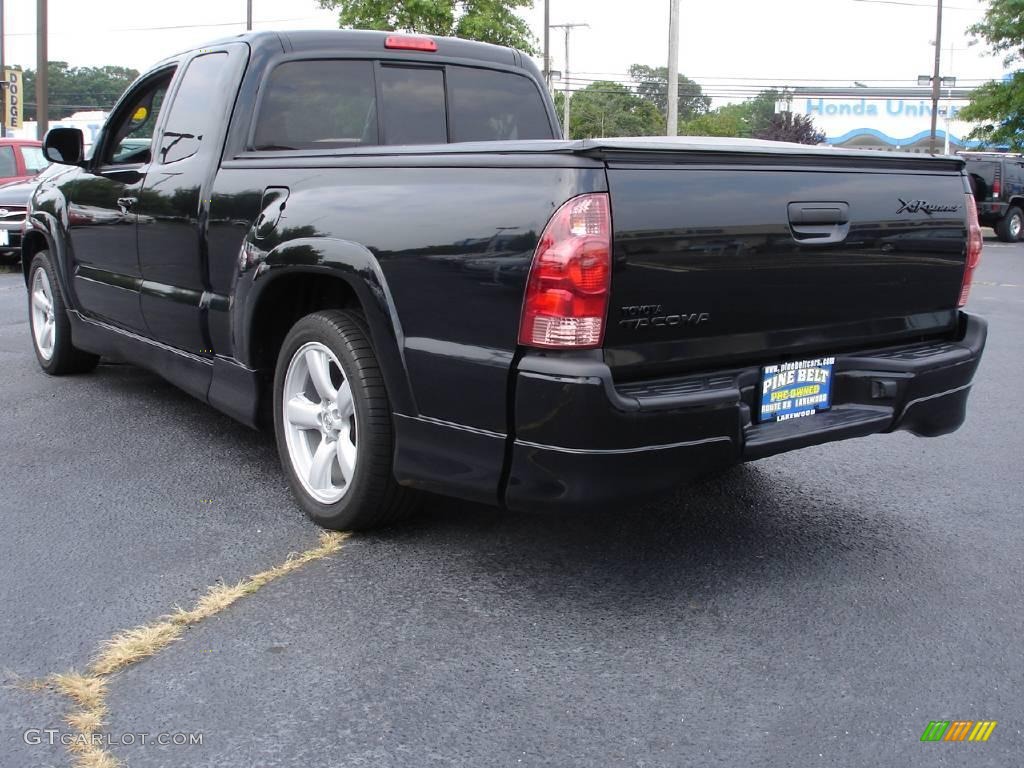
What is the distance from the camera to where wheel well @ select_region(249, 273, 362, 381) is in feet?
12.8

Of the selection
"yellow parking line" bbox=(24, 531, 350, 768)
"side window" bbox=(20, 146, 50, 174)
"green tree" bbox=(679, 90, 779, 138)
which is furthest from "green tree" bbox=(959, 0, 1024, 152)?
"yellow parking line" bbox=(24, 531, 350, 768)

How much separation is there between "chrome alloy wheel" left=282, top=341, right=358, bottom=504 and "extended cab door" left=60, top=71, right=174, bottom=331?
4.80 ft

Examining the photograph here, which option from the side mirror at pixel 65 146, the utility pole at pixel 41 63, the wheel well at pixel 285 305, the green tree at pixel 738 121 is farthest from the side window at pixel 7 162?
the green tree at pixel 738 121

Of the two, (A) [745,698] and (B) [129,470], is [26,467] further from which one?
(A) [745,698]

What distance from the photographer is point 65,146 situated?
5.51 metres

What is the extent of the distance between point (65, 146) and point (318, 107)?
1.75 metres

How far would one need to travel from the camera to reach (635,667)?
2.91m

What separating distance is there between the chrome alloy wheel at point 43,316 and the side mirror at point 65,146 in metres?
1.03

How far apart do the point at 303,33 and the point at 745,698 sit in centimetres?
339

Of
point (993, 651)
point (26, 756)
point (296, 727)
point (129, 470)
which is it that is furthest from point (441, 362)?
point (129, 470)

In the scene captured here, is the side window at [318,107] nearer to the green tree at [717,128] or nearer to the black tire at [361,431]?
the black tire at [361,431]

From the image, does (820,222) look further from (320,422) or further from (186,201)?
(186,201)

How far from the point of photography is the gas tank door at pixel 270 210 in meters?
3.84

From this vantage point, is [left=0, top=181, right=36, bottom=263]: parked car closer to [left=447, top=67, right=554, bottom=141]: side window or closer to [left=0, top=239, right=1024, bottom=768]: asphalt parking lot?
[left=0, top=239, right=1024, bottom=768]: asphalt parking lot
